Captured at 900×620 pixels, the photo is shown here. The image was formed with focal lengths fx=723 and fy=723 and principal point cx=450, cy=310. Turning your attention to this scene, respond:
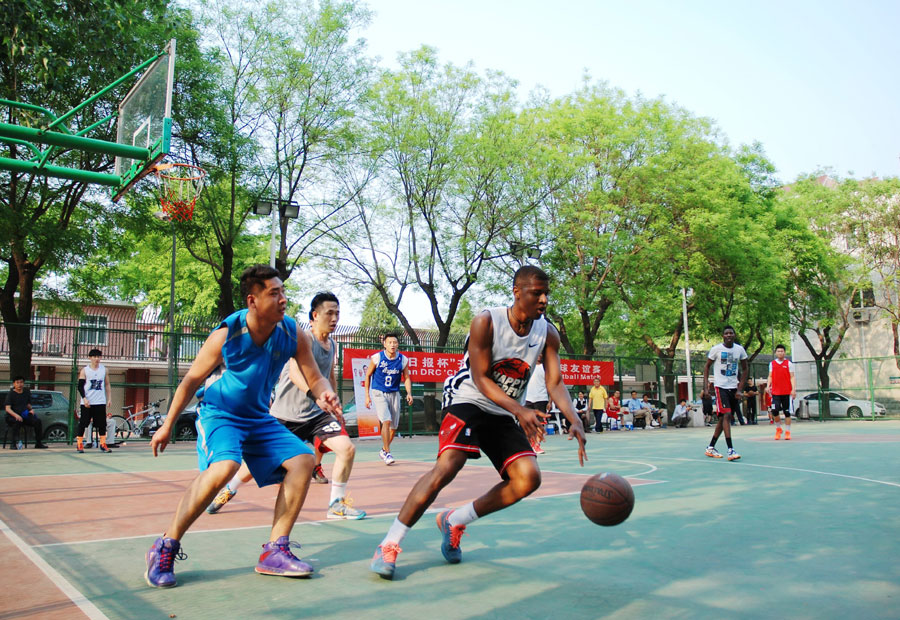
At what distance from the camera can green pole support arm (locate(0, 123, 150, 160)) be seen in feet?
29.5

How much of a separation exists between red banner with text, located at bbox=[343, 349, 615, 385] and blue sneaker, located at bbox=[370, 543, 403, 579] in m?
14.0

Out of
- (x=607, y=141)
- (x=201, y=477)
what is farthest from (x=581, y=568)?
(x=607, y=141)

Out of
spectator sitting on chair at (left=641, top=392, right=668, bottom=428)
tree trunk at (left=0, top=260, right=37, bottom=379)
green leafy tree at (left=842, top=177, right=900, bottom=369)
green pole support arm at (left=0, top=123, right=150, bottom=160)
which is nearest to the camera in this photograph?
green pole support arm at (left=0, top=123, right=150, bottom=160)

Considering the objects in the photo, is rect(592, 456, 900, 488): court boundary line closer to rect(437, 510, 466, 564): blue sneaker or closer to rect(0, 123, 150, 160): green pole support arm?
rect(437, 510, 466, 564): blue sneaker

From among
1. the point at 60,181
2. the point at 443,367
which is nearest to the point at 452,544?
the point at 443,367

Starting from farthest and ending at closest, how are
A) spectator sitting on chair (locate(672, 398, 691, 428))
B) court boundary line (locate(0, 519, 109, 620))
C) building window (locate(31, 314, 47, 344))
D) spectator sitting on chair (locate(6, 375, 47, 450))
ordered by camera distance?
spectator sitting on chair (locate(672, 398, 691, 428)) → building window (locate(31, 314, 47, 344)) → spectator sitting on chair (locate(6, 375, 47, 450)) → court boundary line (locate(0, 519, 109, 620))

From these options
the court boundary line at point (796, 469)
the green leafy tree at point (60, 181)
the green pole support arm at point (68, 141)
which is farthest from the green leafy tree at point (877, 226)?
the green pole support arm at point (68, 141)

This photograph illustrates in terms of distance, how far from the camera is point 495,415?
14.8ft

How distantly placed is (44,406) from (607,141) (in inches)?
844

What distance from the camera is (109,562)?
4.45 metres

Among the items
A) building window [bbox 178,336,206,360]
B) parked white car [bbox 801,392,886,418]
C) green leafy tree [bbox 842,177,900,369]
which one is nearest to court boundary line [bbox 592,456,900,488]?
building window [bbox 178,336,206,360]

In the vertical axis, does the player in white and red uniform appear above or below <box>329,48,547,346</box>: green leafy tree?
below

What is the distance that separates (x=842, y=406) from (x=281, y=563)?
35.9 m

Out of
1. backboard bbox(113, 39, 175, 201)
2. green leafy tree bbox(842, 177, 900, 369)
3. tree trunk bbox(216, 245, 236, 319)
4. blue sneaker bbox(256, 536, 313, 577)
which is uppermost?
green leafy tree bbox(842, 177, 900, 369)
